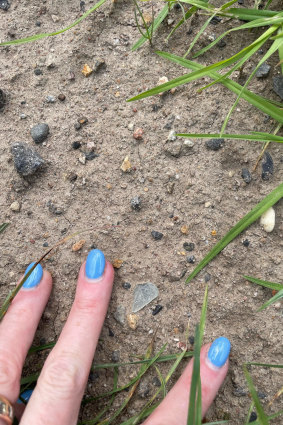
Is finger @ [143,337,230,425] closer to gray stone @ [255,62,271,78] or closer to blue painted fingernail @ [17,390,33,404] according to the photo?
blue painted fingernail @ [17,390,33,404]

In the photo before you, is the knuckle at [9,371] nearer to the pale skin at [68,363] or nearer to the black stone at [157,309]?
the pale skin at [68,363]

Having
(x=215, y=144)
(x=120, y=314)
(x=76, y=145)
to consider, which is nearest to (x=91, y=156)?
(x=76, y=145)

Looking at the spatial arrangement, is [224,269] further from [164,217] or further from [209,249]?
[164,217]

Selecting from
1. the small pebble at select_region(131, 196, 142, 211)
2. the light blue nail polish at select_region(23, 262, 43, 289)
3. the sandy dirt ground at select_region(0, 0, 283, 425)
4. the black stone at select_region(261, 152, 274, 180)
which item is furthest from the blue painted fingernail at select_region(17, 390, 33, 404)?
the black stone at select_region(261, 152, 274, 180)

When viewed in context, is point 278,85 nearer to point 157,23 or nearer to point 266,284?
point 157,23

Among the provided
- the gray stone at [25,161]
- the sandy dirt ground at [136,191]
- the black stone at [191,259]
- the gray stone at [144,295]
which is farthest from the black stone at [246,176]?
the gray stone at [25,161]

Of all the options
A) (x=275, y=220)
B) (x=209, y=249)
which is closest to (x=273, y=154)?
(x=275, y=220)
